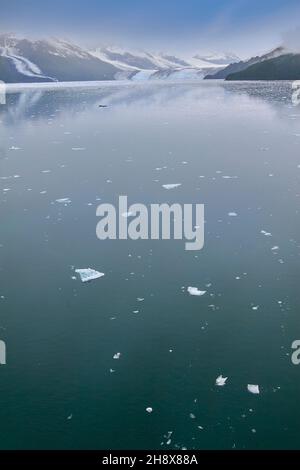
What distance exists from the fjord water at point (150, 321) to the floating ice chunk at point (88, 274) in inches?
5.1

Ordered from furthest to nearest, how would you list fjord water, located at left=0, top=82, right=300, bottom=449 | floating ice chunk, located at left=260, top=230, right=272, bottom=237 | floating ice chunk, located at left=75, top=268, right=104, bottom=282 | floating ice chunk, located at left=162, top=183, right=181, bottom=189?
floating ice chunk, located at left=162, top=183, right=181, bottom=189 → floating ice chunk, located at left=260, top=230, right=272, bottom=237 → floating ice chunk, located at left=75, top=268, right=104, bottom=282 → fjord water, located at left=0, top=82, right=300, bottom=449

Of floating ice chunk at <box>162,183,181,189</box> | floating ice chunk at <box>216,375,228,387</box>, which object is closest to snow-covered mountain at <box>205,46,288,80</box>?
floating ice chunk at <box>162,183,181,189</box>

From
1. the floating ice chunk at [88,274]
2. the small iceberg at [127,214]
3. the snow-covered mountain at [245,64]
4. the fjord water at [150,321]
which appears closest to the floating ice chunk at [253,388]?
the fjord water at [150,321]

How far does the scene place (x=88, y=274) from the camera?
6230 mm

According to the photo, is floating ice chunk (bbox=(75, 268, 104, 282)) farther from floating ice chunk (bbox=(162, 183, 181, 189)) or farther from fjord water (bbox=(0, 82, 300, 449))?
floating ice chunk (bbox=(162, 183, 181, 189))

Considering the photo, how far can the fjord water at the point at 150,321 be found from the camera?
3.75 m

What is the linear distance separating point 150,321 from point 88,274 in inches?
57.8

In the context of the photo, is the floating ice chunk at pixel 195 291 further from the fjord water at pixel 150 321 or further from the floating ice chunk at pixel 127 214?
the floating ice chunk at pixel 127 214

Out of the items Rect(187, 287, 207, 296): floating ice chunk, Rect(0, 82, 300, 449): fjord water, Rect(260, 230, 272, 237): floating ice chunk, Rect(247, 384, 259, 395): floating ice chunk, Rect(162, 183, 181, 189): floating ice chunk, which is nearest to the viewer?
Rect(0, 82, 300, 449): fjord water

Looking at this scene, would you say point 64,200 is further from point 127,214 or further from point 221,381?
point 221,381

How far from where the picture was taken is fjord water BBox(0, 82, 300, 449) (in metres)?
3.75

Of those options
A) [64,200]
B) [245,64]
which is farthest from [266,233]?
[245,64]

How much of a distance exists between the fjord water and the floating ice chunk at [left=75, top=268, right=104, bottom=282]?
0.43 ft
